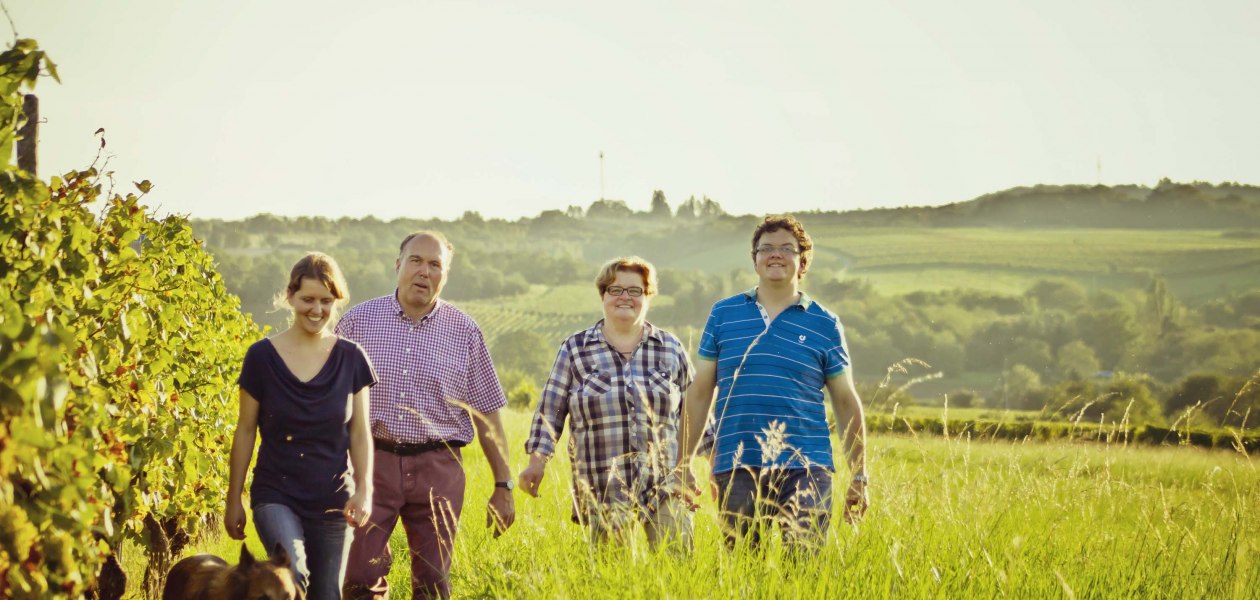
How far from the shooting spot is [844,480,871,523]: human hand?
16.4 ft

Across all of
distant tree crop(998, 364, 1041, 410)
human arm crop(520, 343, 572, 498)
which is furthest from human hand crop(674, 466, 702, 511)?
distant tree crop(998, 364, 1041, 410)

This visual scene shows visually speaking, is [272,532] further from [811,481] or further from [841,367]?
[841,367]

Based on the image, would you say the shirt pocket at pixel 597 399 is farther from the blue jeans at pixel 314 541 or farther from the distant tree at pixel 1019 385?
the distant tree at pixel 1019 385

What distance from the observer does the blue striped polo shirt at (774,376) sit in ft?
17.3

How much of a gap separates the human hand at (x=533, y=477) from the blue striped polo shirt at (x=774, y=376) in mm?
941

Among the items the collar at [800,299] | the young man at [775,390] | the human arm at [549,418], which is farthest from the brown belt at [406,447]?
the collar at [800,299]

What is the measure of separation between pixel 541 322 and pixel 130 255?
473 feet

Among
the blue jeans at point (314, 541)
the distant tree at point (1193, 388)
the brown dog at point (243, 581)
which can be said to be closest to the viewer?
the brown dog at point (243, 581)

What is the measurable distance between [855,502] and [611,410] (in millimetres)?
1369

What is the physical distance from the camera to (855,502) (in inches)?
206

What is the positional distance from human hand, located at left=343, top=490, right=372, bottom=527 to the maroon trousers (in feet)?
2.51

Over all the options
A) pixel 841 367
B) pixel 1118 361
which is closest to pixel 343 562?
pixel 841 367

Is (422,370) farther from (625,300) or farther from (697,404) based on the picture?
(697,404)

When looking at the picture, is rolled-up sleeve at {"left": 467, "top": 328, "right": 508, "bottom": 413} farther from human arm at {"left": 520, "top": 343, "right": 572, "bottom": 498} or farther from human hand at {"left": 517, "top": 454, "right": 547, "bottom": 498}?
human hand at {"left": 517, "top": 454, "right": 547, "bottom": 498}
